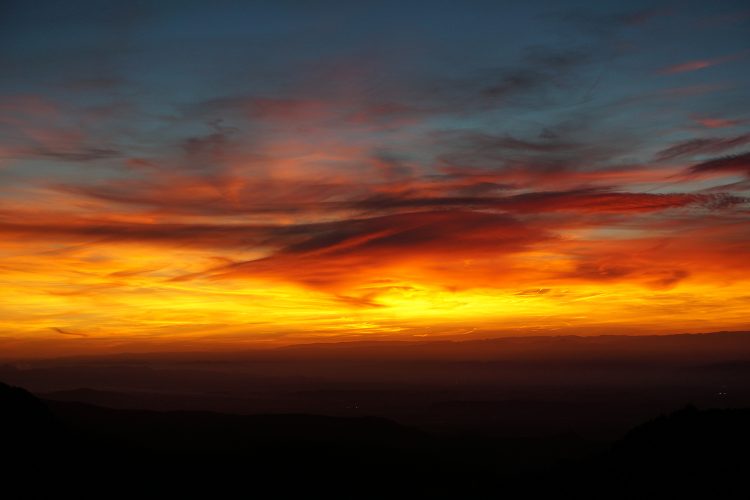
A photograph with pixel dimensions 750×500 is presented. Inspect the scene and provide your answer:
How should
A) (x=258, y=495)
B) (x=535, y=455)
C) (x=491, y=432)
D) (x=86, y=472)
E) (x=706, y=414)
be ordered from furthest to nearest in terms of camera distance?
1. (x=491, y=432)
2. (x=535, y=455)
3. (x=258, y=495)
4. (x=86, y=472)
5. (x=706, y=414)

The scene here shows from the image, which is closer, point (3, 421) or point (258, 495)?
point (3, 421)

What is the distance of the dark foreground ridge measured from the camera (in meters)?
48.3

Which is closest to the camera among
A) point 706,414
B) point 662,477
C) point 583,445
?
point 662,477

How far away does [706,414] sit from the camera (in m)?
53.8

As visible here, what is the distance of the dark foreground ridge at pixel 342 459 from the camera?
4834cm

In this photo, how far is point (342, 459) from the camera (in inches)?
3041

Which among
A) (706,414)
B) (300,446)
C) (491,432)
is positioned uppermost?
(706,414)

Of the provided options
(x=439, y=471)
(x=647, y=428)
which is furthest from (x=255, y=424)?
(x=647, y=428)

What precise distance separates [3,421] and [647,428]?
55283mm

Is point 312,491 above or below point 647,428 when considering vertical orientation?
below

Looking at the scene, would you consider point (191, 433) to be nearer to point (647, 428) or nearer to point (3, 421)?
point (3, 421)

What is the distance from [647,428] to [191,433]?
6774 centimetres

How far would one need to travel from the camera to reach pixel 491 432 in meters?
162

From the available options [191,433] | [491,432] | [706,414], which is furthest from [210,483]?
[491,432]
